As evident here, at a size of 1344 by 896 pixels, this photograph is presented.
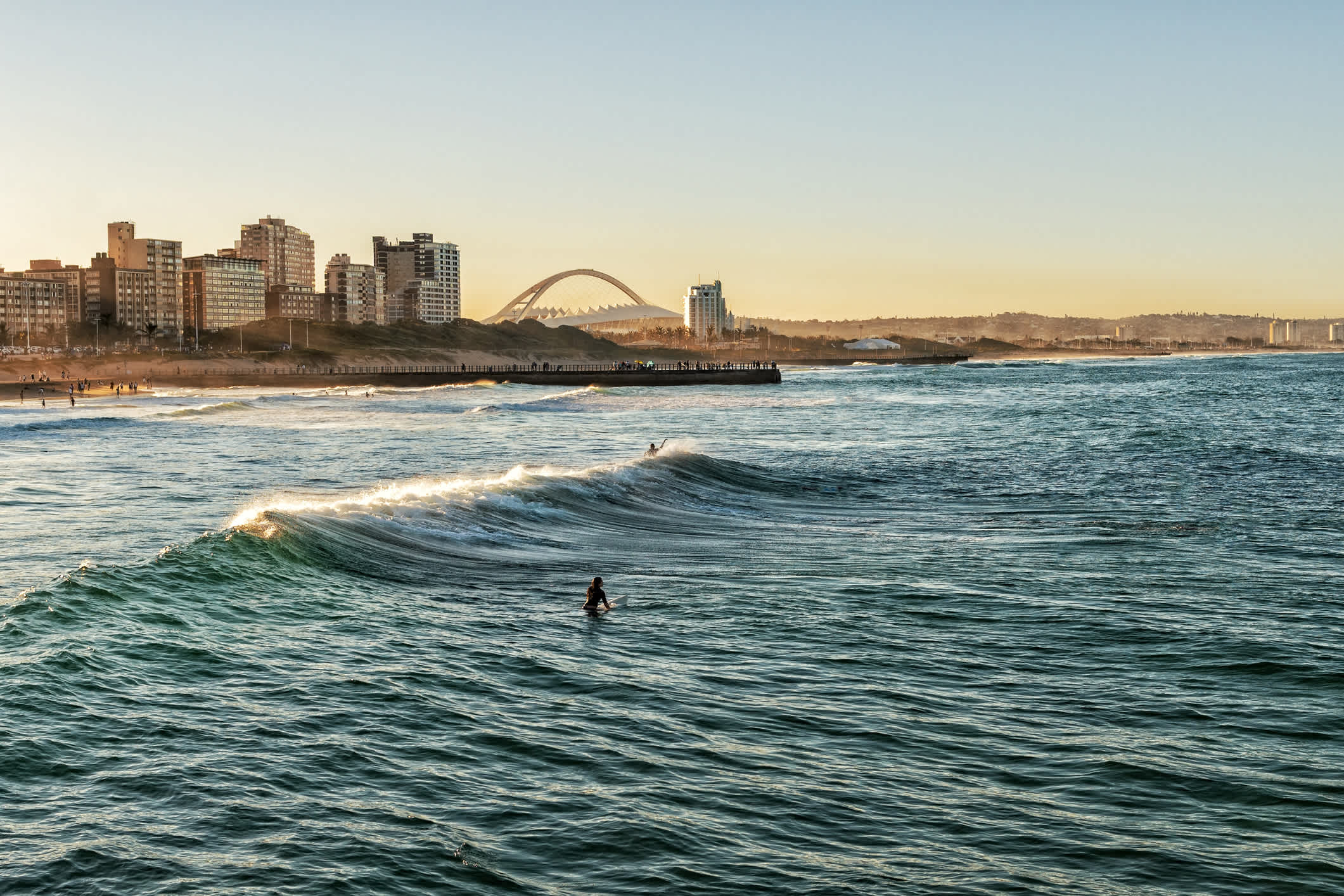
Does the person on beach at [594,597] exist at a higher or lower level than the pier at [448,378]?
lower

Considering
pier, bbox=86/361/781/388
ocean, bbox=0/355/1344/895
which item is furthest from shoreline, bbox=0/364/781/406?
ocean, bbox=0/355/1344/895

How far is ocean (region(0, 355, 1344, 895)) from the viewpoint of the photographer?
973 centimetres

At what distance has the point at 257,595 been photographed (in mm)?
19625

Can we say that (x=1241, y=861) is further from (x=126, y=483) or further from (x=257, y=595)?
(x=126, y=483)

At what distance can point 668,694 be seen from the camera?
14148 mm

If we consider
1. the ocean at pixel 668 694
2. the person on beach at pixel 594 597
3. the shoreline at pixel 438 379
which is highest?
the shoreline at pixel 438 379

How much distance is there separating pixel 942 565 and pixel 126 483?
2777cm

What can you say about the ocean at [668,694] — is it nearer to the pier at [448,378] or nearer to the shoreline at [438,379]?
the shoreline at [438,379]

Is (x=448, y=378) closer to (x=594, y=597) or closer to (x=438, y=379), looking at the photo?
(x=438, y=379)

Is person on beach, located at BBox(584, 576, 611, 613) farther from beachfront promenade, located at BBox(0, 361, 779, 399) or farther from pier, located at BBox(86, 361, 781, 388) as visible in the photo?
pier, located at BBox(86, 361, 781, 388)

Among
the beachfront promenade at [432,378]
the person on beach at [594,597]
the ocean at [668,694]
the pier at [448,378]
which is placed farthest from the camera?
the pier at [448,378]

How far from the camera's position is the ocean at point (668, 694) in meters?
9.73

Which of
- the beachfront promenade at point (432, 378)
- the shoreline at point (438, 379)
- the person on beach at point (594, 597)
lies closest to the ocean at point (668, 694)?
the person on beach at point (594, 597)

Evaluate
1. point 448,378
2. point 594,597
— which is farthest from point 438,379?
point 594,597
